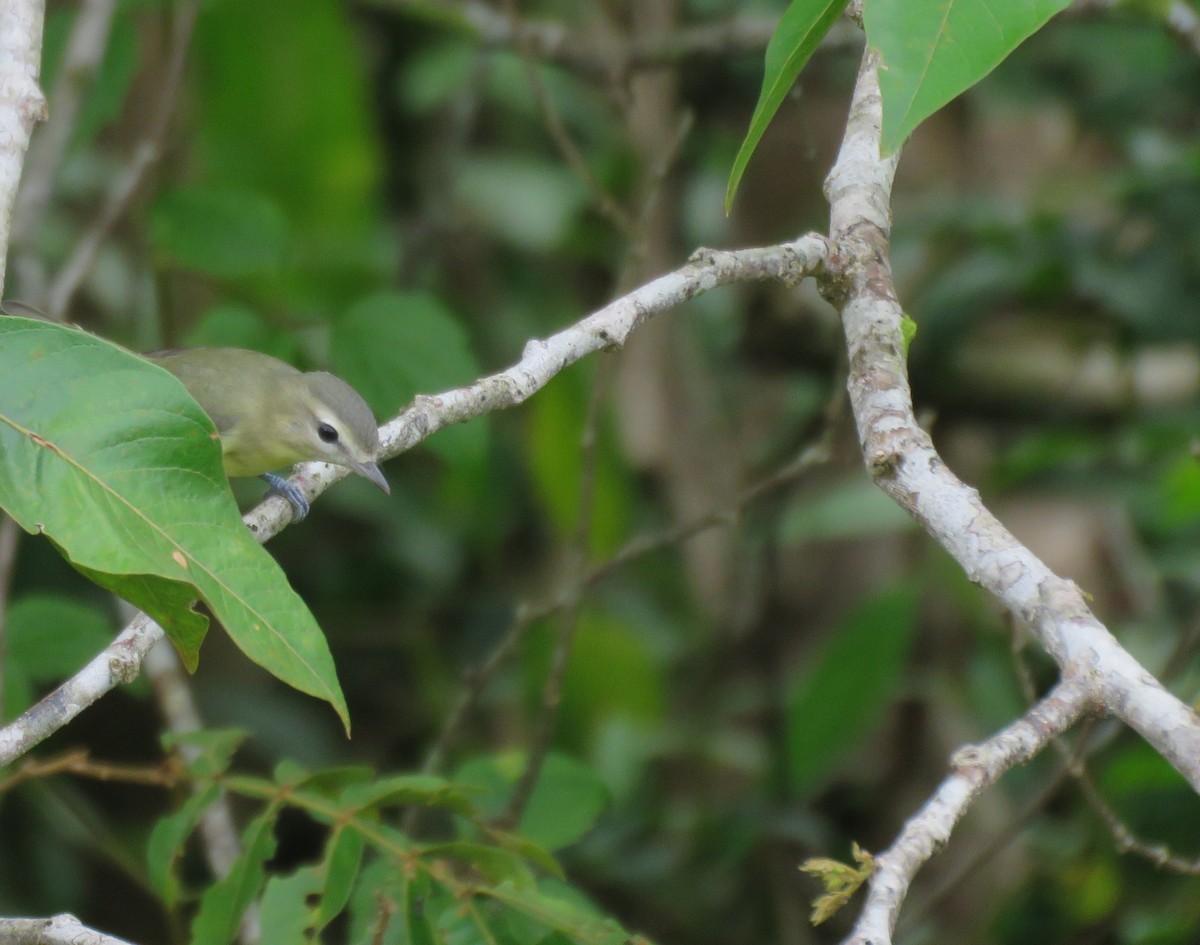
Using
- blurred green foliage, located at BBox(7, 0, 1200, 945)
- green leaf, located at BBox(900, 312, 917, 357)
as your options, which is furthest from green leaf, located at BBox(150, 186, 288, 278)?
green leaf, located at BBox(900, 312, 917, 357)

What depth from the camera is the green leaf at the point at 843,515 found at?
5910 mm

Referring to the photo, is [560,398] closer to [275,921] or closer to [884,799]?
[884,799]

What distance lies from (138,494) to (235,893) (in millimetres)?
1021

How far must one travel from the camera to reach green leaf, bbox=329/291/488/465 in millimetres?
3764

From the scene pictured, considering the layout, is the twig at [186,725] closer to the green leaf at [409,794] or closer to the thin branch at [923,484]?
the green leaf at [409,794]

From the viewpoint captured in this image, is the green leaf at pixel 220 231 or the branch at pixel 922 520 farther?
the green leaf at pixel 220 231

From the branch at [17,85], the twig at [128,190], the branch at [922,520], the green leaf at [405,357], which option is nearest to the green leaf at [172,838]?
the branch at [17,85]

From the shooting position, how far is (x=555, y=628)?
19.8ft

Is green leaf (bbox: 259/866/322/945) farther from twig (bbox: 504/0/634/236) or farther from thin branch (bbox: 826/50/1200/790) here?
twig (bbox: 504/0/634/236)

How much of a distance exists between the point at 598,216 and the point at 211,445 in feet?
18.9

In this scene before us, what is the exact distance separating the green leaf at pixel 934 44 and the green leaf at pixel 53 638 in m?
2.60

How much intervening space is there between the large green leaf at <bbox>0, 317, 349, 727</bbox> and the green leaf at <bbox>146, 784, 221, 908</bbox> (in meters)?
0.89

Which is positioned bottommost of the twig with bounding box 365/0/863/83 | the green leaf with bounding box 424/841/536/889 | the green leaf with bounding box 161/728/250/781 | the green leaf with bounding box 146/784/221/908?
the green leaf with bounding box 424/841/536/889

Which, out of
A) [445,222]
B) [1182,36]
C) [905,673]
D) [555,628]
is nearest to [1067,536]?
[905,673]
